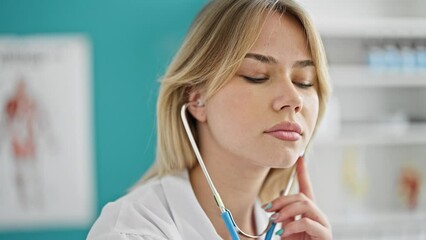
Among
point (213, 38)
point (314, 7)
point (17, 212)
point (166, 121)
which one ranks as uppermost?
point (314, 7)

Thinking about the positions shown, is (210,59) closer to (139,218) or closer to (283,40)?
(283,40)

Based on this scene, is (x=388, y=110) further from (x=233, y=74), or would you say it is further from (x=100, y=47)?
(x=233, y=74)

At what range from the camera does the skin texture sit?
1.11 m

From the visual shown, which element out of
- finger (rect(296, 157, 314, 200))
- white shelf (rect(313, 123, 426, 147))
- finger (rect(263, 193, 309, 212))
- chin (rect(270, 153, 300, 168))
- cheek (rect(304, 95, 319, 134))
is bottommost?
finger (rect(263, 193, 309, 212))

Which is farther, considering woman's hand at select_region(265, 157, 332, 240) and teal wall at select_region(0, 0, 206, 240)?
teal wall at select_region(0, 0, 206, 240)

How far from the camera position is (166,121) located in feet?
4.18

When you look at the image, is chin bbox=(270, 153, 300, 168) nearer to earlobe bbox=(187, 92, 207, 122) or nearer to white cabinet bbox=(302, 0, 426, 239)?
earlobe bbox=(187, 92, 207, 122)

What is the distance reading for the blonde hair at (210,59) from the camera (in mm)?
1126

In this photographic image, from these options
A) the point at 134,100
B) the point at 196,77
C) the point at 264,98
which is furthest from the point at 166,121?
the point at 134,100

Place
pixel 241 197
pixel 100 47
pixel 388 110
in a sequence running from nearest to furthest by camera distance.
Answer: pixel 241 197 → pixel 100 47 → pixel 388 110

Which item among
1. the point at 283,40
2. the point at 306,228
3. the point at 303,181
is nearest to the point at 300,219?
the point at 306,228

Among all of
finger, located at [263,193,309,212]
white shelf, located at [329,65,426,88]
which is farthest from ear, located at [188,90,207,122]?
white shelf, located at [329,65,426,88]

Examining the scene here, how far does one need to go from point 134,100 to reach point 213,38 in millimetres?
1976

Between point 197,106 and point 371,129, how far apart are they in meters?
2.11
